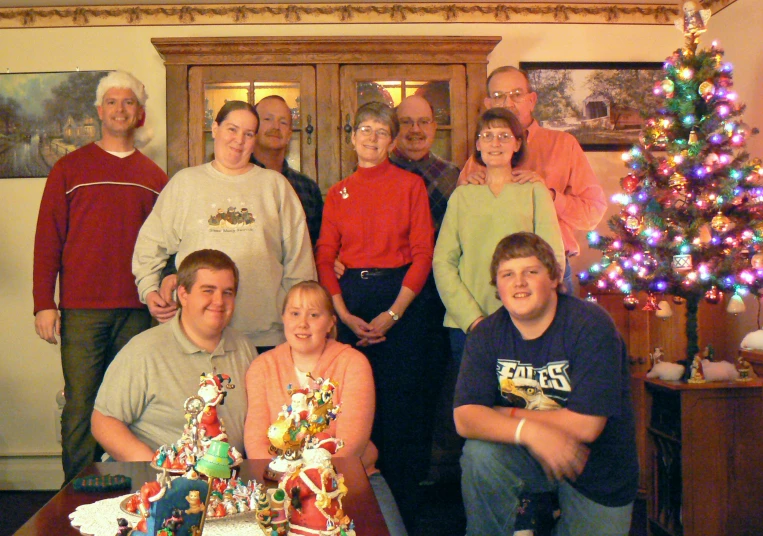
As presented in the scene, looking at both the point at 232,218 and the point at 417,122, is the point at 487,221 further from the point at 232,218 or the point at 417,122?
the point at 232,218

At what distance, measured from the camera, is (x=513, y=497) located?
1.97m

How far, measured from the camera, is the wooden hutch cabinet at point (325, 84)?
A: 3.64 meters

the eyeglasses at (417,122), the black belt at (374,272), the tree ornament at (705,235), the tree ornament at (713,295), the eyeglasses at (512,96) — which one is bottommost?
the tree ornament at (713,295)

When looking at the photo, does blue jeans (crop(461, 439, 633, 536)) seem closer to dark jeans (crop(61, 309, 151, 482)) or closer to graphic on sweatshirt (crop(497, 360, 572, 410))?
graphic on sweatshirt (crop(497, 360, 572, 410))

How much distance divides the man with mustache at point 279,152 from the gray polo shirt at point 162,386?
107 cm

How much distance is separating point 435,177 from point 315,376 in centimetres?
129

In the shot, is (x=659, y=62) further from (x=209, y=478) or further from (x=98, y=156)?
(x=209, y=478)

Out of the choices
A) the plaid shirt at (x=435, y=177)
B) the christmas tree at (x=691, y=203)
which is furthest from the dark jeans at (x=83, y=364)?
the christmas tree at (x=691, y=203)

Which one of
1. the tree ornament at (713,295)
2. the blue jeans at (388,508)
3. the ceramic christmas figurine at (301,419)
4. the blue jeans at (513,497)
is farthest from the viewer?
the tree ornament at (713,295)

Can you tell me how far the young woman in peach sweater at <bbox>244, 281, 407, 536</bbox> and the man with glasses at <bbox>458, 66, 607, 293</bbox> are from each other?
1.17 m

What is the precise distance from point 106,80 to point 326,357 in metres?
1.62

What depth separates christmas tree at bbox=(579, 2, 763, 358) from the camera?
3107 mm

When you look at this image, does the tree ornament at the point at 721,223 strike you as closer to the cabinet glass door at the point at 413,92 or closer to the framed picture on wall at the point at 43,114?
the cabinet glass door at the point at 413,92

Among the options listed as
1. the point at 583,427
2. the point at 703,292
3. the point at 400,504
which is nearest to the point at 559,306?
the point at 583,427
